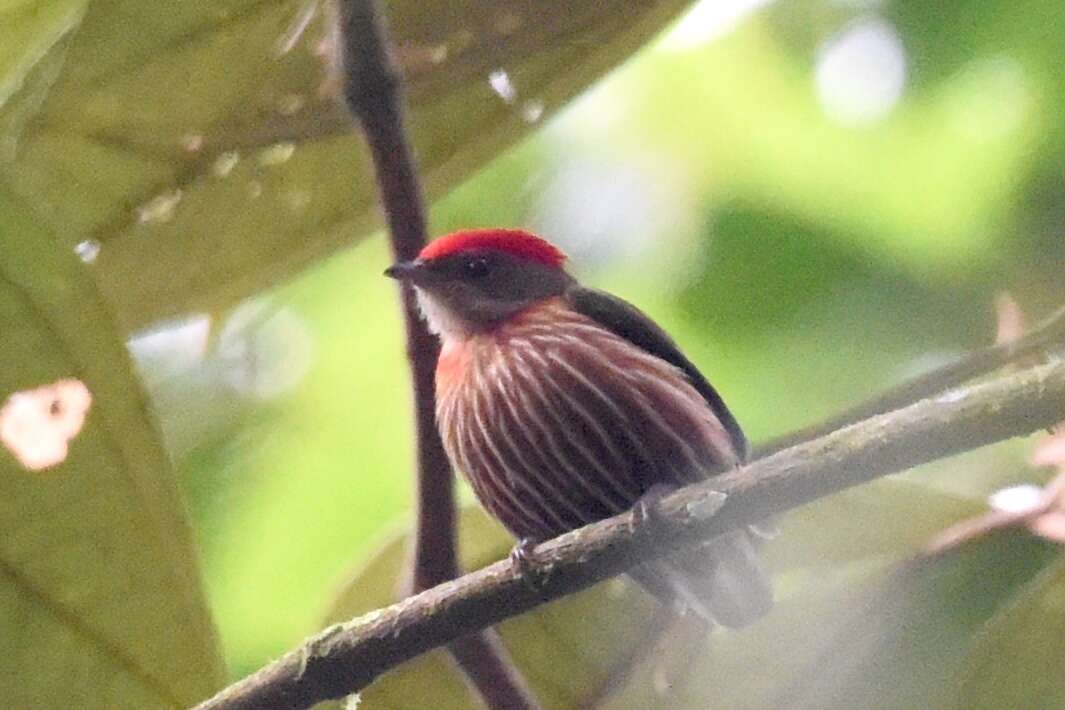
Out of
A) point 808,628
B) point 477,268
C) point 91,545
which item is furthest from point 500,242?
point 91,545

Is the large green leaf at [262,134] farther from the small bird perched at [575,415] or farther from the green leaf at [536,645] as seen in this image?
the green leaf at [536,645]

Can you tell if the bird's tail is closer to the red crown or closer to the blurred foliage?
the blurred foliage

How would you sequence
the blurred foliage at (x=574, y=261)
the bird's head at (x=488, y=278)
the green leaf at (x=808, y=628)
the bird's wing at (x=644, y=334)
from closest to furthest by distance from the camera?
the blurred foliage at (x=574, y=261)
the green leaf at (x=808, y=628)
the bird's wing at (x=644, y=334)
the bird's head at (x=488, y=278)

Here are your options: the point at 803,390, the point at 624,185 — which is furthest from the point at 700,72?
the point at 803,390

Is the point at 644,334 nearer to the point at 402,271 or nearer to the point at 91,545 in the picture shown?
the point at 402,271

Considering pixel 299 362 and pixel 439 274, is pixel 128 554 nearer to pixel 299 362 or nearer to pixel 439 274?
pixel 439 274

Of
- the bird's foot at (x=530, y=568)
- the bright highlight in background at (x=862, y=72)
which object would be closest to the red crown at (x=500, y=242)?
the bright highlight in background at (x=862, y=72)
